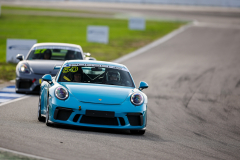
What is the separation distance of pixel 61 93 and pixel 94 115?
0.70 metres

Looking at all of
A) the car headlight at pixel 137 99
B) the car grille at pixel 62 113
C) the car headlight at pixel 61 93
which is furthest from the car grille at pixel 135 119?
the car headlight at pixel 61 93

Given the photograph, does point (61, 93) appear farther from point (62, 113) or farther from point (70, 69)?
point (70, 69)

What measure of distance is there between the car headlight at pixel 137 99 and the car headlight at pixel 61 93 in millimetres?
1127

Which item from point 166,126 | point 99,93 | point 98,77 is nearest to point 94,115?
point 99,93

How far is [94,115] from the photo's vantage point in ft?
25.6

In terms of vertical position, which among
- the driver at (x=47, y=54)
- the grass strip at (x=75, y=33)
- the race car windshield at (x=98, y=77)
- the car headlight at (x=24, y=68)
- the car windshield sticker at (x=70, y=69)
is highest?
the car windshield sticker at (x=70, y=69)

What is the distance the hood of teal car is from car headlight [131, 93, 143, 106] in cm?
12

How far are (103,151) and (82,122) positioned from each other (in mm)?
1485

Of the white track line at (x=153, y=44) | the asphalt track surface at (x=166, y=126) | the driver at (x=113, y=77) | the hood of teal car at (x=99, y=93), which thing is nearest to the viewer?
the asphalt track surface at (x=166, y=126)

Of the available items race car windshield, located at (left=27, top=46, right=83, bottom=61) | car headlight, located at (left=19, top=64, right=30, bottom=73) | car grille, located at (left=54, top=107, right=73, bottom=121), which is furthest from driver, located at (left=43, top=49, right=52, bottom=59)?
car grille, located at (left=54, top=107, right=73, bottom=121)

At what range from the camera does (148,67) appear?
70.9 ft

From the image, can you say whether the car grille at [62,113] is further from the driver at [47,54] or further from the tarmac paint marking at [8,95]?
the driver at [47,54]

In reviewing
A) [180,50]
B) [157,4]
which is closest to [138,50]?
[180,50]

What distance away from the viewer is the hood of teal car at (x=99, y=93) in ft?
26.2
